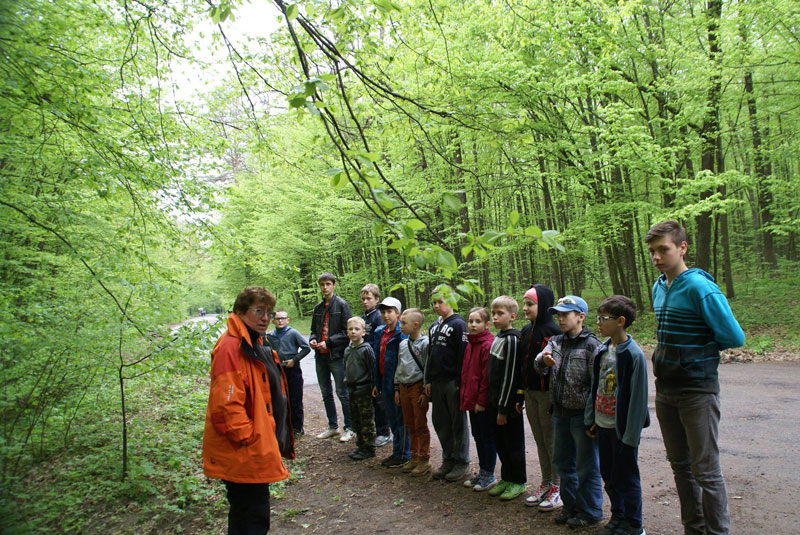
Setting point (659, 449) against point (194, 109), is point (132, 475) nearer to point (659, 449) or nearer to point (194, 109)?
point (194, 109)

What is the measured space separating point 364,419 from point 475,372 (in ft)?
6.58

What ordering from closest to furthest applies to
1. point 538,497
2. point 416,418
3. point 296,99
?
point 296,99 < point 538,497 < point 416,418

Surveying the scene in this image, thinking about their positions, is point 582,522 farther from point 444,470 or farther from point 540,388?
point 444,470

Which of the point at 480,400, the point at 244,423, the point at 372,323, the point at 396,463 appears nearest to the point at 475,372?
the point at 480,400

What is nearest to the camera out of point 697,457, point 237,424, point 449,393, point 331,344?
point 697,457

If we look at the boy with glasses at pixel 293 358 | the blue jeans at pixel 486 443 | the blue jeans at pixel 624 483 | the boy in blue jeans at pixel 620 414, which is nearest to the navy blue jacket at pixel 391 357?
the blue jeans at pixel 486 443

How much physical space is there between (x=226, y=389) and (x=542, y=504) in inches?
111

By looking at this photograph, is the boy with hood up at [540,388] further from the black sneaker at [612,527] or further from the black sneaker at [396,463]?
the black sneaker at [396,463]

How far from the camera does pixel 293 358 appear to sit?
22.3 feet

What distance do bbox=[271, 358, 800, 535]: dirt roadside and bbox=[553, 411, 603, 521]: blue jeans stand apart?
27cm

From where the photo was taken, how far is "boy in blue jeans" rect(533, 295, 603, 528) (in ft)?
11.7

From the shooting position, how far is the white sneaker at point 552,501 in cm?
391

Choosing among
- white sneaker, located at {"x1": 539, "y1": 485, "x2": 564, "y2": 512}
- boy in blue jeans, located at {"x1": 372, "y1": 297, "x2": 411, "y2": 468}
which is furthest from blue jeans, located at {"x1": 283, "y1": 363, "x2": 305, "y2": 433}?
white sneaker, located at {"x1": 539, "y1": 485, "x2": 564, "y2": 512}

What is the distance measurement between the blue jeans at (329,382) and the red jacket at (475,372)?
2.42m
